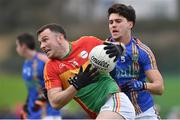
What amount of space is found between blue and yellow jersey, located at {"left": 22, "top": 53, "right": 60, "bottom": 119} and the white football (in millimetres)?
4095

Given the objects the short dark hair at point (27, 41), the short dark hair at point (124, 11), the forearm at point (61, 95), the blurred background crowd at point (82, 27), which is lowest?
the blurred background crowd at point (82, 27)

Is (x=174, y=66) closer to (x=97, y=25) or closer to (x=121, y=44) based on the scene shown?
(x=97, y=25)

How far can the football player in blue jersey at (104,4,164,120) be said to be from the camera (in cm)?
969

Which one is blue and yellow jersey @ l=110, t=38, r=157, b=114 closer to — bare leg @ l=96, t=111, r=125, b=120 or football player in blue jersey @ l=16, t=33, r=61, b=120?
bare leg @ l=96, t=111, r=125, b=120

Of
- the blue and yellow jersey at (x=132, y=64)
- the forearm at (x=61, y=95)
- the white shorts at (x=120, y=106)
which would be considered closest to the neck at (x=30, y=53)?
the blue and yellow jersey at (x=132, y=64)

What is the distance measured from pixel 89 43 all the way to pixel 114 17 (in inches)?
19.1

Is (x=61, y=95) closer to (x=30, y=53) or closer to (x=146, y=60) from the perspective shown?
(x=146, y=60)

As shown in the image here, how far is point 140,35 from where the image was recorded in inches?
1193

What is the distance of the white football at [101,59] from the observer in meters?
8.88

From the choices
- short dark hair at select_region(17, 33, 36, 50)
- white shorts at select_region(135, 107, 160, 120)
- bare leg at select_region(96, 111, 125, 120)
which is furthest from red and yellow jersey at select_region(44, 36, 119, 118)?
short dark hair at select_region(17, 33, 36, 50)

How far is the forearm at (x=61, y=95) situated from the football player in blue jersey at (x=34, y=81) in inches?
145

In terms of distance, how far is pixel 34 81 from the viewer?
43.1ft

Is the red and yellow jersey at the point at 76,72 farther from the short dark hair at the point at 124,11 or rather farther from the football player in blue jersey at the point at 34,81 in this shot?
the football player in blue jersey at the point at 34,81

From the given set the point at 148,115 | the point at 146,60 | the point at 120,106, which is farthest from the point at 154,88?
the point at 120,106
